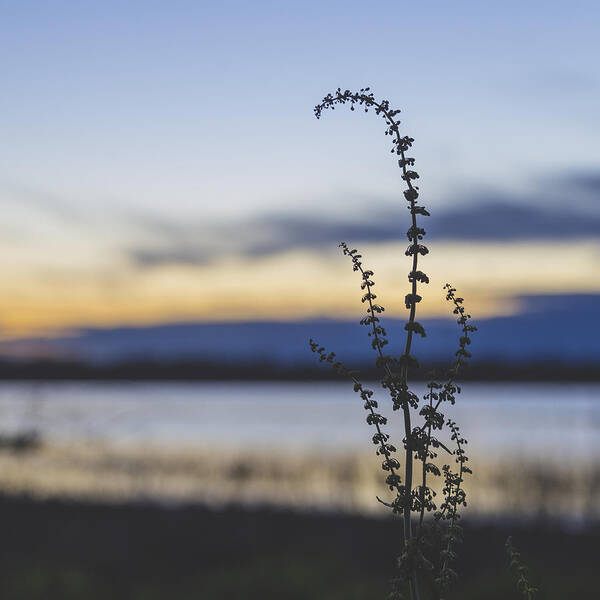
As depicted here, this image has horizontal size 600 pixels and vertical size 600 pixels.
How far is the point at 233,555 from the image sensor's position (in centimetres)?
1559

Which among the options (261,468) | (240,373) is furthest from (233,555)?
(240,373)

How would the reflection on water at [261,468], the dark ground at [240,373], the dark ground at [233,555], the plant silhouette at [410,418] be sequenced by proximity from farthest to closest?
the dark ground at [240,373], the reflection on water at [261,468], the dark ground at [233,555], the plant silhouette at [410,418]

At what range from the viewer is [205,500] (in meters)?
20.8

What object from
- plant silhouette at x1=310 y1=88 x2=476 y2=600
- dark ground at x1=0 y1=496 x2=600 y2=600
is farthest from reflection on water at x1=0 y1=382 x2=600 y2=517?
plant silhouette at x1=310 y1=88 x2=476 y2=600

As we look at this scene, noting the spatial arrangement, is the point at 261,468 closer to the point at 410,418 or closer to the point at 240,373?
the point at 410,418

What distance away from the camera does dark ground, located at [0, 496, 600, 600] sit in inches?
491

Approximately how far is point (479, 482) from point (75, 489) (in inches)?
414

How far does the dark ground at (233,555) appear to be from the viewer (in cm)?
1248

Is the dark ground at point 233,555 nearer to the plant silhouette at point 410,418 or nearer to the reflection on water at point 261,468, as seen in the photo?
the reflection on water at point 261,468

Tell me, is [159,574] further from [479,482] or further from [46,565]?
[479,482]

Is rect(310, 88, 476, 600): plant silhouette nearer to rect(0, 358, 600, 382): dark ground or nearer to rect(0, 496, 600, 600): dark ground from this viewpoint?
rect(0, 496, 600, 600): dark ground

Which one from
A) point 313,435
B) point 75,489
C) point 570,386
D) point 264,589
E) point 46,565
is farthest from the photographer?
point 570,386

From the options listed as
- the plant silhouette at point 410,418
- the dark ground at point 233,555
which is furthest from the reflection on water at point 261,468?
the plant silhouette at point 410,418

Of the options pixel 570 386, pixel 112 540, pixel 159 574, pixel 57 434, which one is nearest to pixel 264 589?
pixel 159 574
